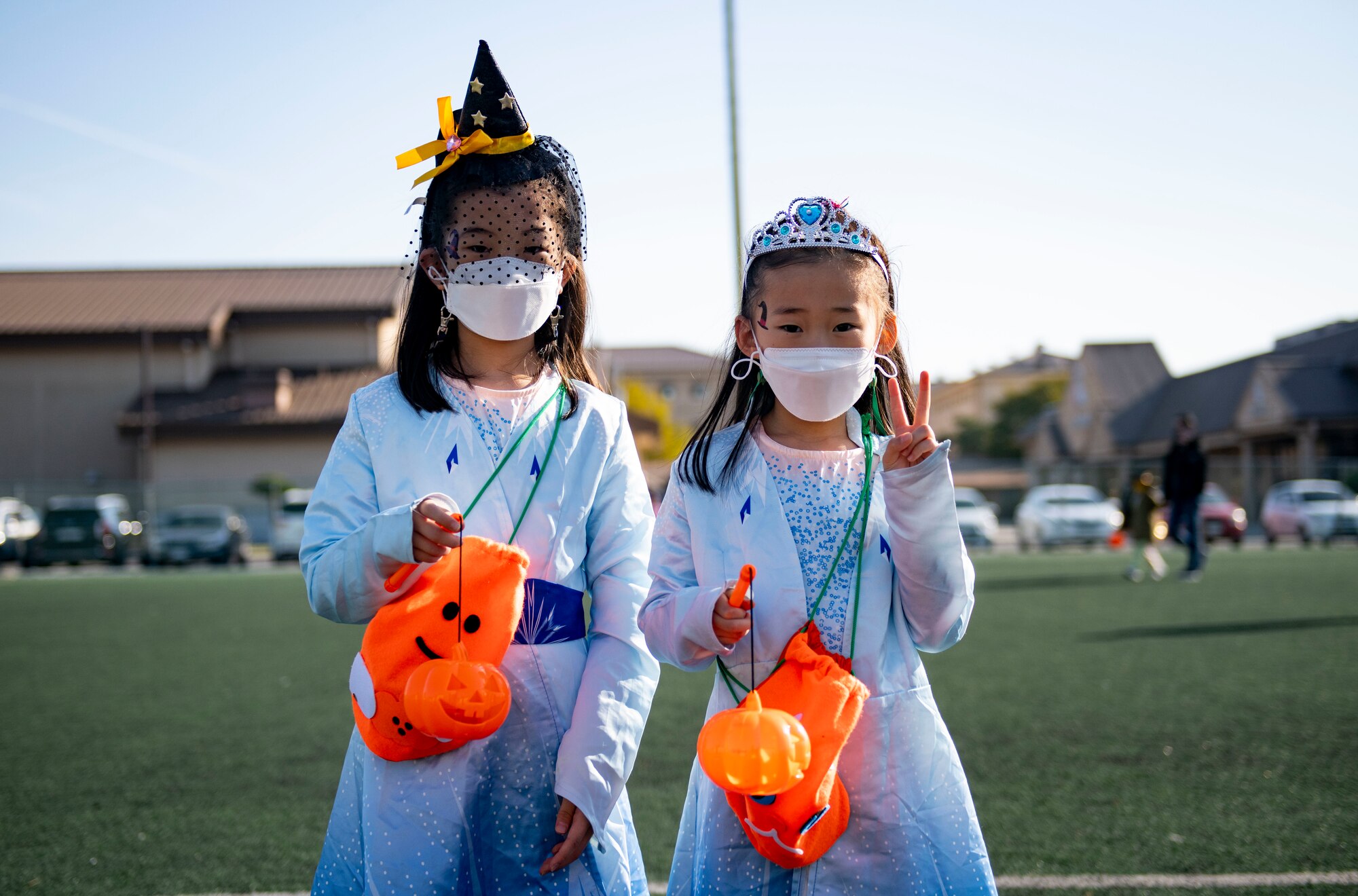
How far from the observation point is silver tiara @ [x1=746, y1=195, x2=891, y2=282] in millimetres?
1872

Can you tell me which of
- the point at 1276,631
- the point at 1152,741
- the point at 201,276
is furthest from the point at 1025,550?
Result: the point at 201,276

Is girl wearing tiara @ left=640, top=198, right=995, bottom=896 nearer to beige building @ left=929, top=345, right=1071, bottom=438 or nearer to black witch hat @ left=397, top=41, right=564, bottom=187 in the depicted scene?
black witch hat @ left=397, top=41, right=564, bottom=187

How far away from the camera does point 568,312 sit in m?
2.12

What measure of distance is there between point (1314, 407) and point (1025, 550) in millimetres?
16426

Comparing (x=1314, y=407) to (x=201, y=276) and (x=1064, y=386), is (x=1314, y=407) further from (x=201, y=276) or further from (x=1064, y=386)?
(x=201, y=276)

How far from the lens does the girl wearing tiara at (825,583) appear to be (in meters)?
1.69

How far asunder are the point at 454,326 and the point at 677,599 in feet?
2.39

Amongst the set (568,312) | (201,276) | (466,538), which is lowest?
(466,538)

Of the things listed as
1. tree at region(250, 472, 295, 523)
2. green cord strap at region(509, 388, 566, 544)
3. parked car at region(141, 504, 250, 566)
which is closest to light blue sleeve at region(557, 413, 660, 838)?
green cord strap at region(509, 388, 566, 544)

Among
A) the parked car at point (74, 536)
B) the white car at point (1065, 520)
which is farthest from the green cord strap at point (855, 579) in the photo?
the parked car at point (74, 536)

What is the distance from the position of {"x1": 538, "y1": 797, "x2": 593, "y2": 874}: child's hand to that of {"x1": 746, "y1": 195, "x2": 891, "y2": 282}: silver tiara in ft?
3.37

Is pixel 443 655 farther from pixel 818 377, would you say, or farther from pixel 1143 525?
pixel 1143 525

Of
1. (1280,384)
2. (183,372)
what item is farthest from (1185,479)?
(183,372)

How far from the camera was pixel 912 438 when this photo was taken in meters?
1.70
